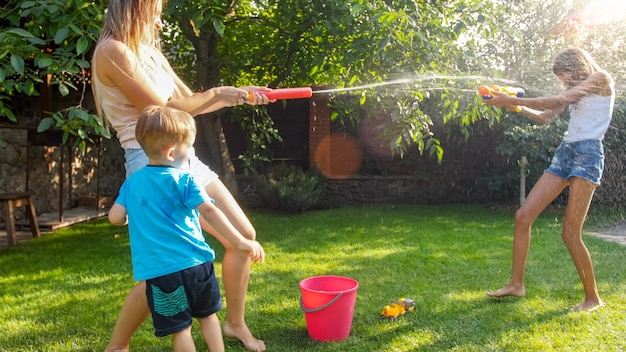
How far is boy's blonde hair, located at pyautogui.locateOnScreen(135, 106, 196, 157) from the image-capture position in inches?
81.7

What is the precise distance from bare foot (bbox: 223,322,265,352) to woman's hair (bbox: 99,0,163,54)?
57.7 inches

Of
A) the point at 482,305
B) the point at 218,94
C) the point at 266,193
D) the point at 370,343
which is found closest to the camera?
the point at 218,94

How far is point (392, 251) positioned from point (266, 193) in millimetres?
3474

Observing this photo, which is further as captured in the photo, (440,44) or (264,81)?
(264,81)

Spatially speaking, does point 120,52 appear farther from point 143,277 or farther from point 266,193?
point 266,193

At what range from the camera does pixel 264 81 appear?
307 inches

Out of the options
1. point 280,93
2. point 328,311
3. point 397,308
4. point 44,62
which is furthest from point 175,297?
point 44,62

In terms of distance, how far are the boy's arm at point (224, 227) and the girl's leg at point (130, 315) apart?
22.1 inches

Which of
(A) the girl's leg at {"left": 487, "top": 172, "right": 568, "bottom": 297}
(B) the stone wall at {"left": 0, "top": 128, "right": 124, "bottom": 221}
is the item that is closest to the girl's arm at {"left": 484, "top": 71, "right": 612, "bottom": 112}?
(A) the girl's leg at {"left": 487, "top": 172, "right": 568, "bottom": 297}

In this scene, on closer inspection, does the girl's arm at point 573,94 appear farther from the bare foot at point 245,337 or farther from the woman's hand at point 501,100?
the bare foot at point 245,337

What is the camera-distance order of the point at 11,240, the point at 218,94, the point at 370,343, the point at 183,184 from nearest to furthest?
the point at 183,184 → the point at 218,94 → the point at 370,343 → the point at 11,240

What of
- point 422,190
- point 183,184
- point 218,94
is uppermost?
point 218,94

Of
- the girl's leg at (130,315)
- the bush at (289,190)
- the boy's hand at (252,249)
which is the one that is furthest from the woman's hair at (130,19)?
the bush at (289,190)

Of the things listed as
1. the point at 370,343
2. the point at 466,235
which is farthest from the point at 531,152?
the point at 370,343
